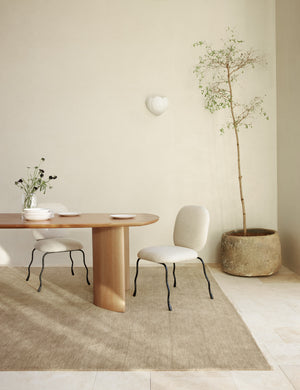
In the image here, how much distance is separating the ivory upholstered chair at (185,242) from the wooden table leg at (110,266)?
251mm

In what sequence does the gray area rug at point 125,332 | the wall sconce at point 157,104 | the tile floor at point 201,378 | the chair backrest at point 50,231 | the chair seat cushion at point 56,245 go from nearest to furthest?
the tile floor at point 201,378
the gray area rug at point 125,332
the chair seat cushion at point 56,245
the chair backrest at point 50,231
the wall sconce at point 157,104

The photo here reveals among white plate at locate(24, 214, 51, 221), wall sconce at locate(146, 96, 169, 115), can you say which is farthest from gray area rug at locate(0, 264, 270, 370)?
wall sconce at locate(146, 96, 169, 115)

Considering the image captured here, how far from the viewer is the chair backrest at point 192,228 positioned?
10.0ft

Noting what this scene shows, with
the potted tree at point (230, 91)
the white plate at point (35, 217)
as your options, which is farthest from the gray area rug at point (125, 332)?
the potted tree at point (230, 91)

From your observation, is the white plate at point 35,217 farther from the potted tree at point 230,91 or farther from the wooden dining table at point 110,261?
the potted tree at point 230,91

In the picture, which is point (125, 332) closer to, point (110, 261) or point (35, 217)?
point (110, 261)

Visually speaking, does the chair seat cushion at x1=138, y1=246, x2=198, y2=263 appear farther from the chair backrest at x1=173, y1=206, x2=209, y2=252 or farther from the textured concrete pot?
the textured concrete pot

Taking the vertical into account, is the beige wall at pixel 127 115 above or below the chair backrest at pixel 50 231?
above

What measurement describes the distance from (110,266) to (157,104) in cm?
212

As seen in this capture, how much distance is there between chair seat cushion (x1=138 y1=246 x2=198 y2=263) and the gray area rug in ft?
1.25

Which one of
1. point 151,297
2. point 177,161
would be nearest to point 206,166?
point 177,161

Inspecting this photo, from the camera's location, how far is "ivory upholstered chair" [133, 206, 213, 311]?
285 centimetres

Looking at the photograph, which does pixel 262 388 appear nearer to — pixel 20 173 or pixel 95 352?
pixel 95 352

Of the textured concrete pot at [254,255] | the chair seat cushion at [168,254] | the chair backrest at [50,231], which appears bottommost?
the textured concrete pot at [254,255]
